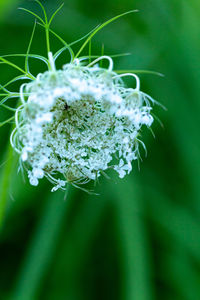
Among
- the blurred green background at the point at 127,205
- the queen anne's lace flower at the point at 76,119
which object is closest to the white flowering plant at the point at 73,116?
the queen anne's lace flower at the point at 76,119

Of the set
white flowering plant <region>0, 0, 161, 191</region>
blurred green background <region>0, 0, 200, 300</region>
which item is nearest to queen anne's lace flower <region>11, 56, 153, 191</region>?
white flowering plant <region>0, 0, 161, 191</region>

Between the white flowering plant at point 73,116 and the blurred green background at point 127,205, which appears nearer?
the white flowering plant at point 73,116

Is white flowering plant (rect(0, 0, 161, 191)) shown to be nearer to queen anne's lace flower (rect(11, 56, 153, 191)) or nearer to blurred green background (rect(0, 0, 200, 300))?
queen anne's lace flower (rect(11, 56, 153, 191))

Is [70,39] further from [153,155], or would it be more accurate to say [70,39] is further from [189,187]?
[189,187]

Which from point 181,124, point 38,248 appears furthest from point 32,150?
point 181,124

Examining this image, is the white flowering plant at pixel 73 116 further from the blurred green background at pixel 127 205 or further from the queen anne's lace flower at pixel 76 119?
the blurred green background at pixel 127 205

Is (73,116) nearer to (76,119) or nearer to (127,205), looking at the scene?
(76,119)
